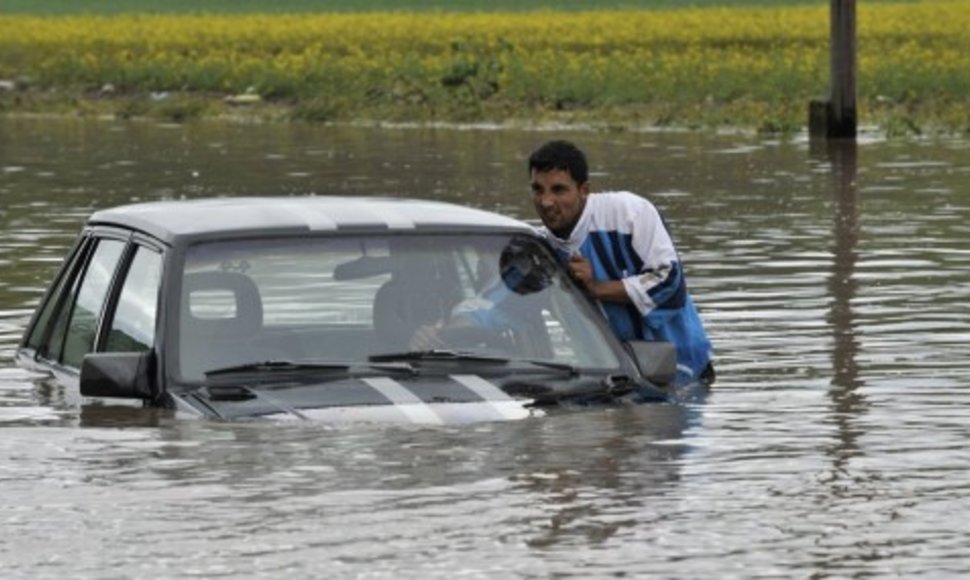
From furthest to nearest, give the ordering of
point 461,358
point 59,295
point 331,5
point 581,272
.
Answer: point 331,5 → point 59,295 → point 581,272 → point 461,358

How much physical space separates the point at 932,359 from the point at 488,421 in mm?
5117

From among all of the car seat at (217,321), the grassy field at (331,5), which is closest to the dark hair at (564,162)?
the car seat at (217,321)

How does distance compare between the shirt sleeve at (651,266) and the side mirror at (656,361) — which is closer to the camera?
the side mirror at (656,361)

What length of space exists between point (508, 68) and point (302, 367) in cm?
3646

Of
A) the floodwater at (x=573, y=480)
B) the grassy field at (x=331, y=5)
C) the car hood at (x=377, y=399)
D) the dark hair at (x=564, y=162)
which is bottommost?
the floodwater at (x=573, y=480)

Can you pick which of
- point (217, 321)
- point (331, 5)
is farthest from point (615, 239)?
point (331, 5)

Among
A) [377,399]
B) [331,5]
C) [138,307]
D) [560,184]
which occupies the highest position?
[331,5]

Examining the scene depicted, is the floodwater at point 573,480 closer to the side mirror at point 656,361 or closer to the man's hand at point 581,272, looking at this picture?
the side mirror at point 656,361

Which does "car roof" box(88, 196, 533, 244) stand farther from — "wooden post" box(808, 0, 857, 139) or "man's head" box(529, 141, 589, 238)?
"wooden post" box(808, 0, 857, 139)

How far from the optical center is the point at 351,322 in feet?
34.3

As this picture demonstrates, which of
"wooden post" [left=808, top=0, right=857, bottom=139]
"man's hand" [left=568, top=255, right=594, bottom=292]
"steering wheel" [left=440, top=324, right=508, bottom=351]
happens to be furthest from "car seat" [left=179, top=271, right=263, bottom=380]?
"wooden post" [left=808, top=0, right=857, bottom=139]

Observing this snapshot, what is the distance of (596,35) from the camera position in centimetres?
5662

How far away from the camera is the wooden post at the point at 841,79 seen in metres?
33.9

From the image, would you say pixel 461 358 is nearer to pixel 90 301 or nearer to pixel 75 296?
pixel 90 301
